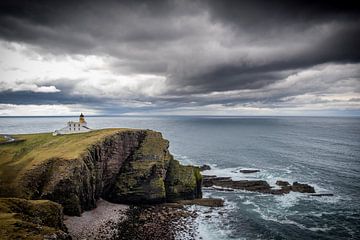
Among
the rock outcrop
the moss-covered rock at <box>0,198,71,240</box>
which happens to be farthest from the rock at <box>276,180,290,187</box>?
the moss-covered rock at <box>0,198,71,240</box>

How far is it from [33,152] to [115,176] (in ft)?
63.3

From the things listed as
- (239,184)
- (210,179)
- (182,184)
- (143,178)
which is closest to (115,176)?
(143,178)

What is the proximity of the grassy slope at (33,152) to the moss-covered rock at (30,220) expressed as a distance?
18.0 metres

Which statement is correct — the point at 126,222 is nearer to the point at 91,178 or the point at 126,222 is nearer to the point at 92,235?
the point at 92,235

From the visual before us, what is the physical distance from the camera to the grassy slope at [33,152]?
A: 179ft

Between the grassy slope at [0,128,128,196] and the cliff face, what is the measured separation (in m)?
1.73

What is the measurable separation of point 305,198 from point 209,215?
26.0m

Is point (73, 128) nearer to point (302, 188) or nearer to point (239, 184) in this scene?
point (239, 184)

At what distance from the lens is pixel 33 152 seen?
6341 centimetres

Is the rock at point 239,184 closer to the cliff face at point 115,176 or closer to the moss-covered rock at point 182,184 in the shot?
the moss-covered rock at point 182,184

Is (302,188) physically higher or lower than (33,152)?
lower

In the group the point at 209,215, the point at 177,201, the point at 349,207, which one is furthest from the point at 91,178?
the point at 349,207

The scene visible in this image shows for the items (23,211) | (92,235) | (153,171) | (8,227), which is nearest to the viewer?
(8,227)

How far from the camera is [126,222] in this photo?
50.5 meters
